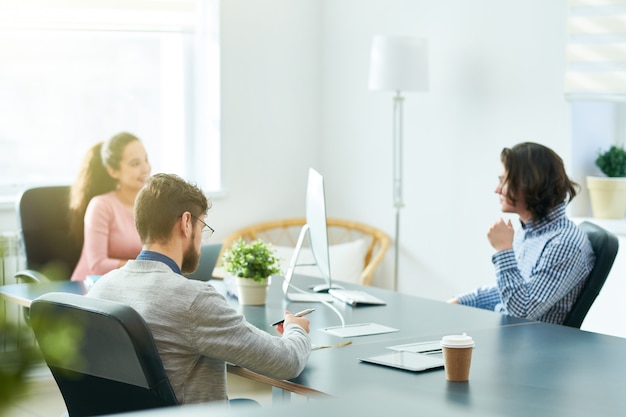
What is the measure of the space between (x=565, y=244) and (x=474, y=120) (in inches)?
77.8

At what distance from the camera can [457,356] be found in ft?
6.44

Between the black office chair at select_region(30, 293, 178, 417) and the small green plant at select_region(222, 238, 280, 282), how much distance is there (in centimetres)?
106

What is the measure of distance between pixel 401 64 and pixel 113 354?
10.3ft

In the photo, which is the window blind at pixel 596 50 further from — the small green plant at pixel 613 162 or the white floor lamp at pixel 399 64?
the white floor lamp at pixel 399 64

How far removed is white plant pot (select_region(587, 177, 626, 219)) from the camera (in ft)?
13.1

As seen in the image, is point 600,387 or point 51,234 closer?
point 600,387

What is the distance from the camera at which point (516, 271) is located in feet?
9.12

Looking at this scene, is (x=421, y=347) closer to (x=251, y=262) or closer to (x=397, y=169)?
(x=251, y=262)

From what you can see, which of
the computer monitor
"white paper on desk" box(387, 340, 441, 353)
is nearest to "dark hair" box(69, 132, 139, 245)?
the computer monitor

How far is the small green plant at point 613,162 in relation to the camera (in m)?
4.09

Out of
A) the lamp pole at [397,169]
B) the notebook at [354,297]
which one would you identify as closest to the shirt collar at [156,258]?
the notebook at [354,297]

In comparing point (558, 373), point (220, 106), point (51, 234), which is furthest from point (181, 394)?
point (220, 106)

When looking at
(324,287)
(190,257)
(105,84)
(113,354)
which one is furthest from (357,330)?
(105,84)

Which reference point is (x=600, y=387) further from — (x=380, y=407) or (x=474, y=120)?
(x=474, y=120)
